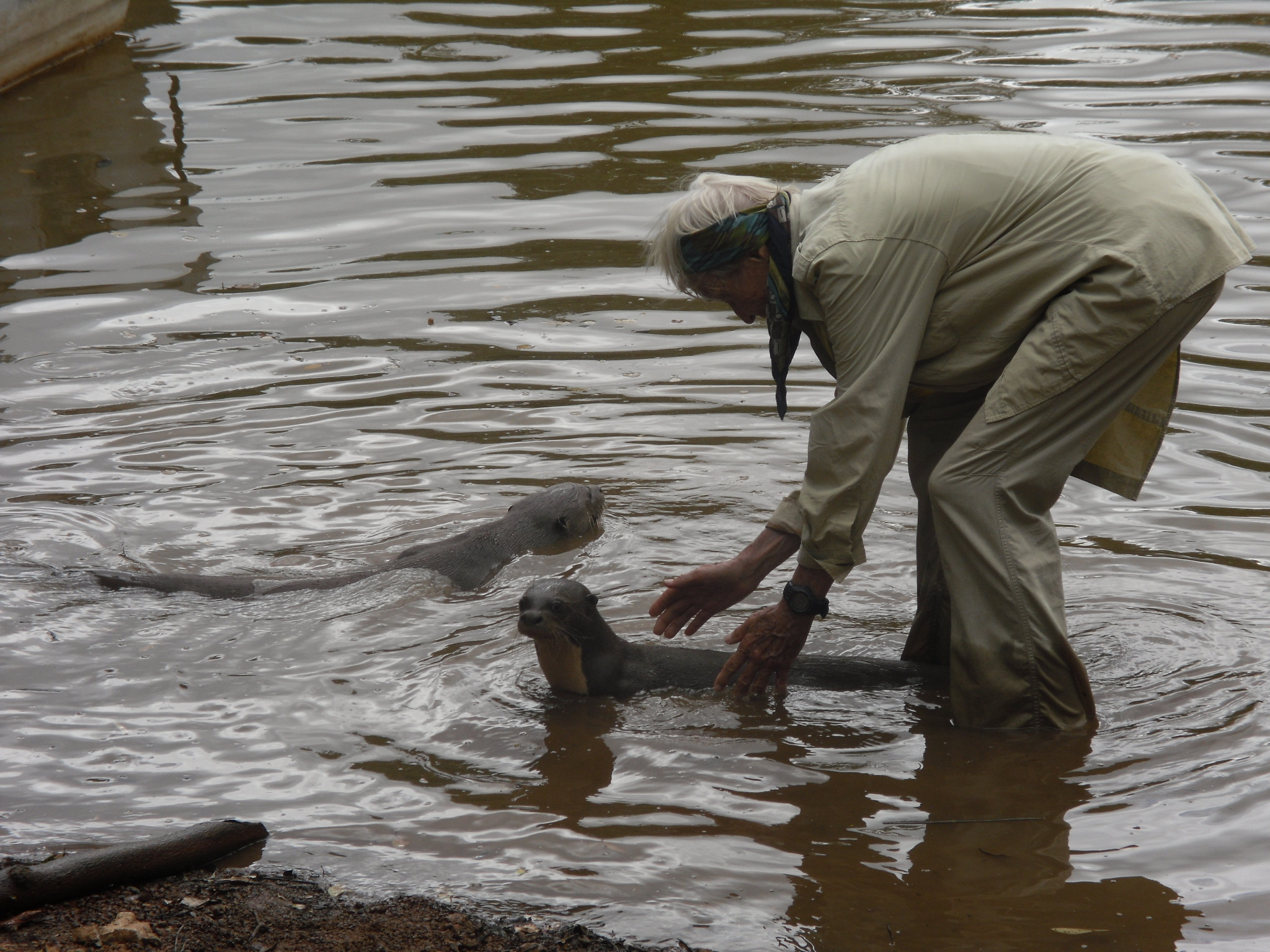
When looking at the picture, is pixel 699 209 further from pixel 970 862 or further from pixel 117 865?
pixel 117 865

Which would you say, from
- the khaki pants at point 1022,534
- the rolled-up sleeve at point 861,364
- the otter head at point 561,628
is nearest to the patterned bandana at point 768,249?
the rolled-up sleeve at point 861,364

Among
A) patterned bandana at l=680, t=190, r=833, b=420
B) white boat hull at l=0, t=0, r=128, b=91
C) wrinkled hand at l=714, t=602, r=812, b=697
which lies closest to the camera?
patterned bandana at l=680, t=190, r=833, b=420

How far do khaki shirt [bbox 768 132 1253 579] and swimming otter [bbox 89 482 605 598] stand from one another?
2.71m

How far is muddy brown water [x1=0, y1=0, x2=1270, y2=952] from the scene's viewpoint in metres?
4.54

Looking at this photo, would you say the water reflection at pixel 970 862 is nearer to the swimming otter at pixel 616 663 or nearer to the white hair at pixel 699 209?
the swimming otter at pixel 616 663

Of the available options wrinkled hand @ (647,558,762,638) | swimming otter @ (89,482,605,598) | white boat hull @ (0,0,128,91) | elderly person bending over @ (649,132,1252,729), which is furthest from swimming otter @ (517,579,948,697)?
white boat hull @ (0,0,128,91)

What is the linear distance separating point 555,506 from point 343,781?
2888 millimetres

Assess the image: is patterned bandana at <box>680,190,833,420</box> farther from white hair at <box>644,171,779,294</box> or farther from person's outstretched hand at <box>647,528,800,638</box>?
person's outstretched hand at <box>647,528,800,638</box>

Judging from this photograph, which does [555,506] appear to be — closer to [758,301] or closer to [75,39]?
[758,301]

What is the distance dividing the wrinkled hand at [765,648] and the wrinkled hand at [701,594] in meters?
0.19

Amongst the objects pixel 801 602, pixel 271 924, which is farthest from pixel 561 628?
pixel 271 924

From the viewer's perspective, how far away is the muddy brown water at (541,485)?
4543 mm

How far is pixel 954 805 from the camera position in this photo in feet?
15.8

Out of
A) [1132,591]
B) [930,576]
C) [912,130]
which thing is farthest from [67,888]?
[912,130]
